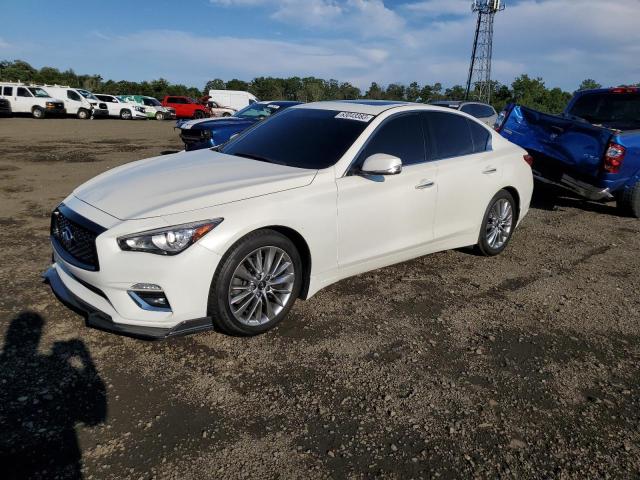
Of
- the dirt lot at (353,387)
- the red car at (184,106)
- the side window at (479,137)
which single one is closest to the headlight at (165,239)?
the dirt lot at (353,387)

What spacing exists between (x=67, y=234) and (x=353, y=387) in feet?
7.06

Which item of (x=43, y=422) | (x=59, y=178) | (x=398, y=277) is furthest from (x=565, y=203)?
(x=59, y=178)

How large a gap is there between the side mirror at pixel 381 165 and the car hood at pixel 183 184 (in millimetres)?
407

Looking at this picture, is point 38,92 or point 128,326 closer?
point 128,326

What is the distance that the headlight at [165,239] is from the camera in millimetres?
3068

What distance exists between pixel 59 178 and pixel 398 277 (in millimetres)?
7306

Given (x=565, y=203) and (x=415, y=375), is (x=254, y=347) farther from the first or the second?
(x=565, y=203)

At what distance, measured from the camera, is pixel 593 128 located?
6.87 meters

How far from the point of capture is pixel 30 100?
28.7m

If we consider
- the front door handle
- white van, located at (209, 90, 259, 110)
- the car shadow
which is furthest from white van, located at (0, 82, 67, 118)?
the front door handle

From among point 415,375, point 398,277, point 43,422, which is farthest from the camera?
point 398,277

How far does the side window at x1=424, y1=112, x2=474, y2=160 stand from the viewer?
473 centimetres

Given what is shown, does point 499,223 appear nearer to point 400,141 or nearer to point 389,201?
point 400,141

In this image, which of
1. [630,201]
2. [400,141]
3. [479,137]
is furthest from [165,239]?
[630,201]
